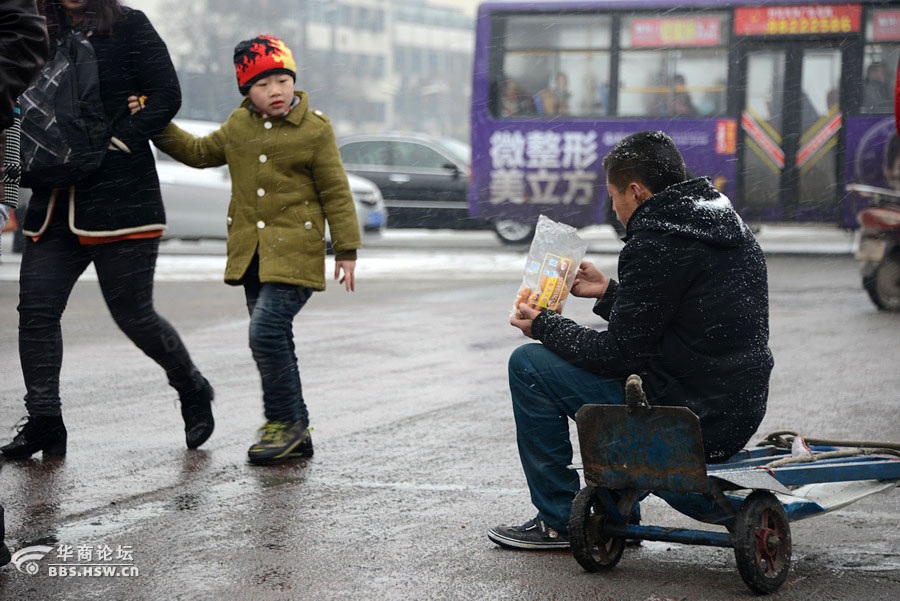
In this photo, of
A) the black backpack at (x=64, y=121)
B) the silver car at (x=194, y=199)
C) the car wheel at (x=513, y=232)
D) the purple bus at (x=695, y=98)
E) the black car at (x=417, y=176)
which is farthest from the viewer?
the black car at (x=417, y=176)

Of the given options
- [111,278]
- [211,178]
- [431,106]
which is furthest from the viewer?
[431,106]

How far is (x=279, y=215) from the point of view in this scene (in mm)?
5410

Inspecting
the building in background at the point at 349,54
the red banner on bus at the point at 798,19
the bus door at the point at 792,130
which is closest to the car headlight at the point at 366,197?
the bus door at the point at 792,130

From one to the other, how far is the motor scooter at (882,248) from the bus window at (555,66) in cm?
727

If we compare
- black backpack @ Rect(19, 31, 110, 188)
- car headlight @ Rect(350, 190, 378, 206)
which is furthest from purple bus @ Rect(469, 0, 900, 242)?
black backpack @ Rect(19, 31, 110, 188)

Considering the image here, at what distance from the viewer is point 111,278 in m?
5.30

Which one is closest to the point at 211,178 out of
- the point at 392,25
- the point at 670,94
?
the point at 670,94

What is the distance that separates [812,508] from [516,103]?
14917 millimetres

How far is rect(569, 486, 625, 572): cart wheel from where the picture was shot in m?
3.75

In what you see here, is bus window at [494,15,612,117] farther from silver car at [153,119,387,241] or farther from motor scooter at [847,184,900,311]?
motor scooter at [847,184,900,311]

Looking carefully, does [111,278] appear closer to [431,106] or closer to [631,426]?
[631,426]

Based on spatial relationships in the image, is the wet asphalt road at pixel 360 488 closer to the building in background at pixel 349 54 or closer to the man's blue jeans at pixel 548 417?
the man's blue jeans at pixel 548 417

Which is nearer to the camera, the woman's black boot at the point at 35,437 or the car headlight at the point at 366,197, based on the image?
the woman's black boot at the point at 35,437

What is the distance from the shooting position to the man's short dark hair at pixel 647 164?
151 inches
